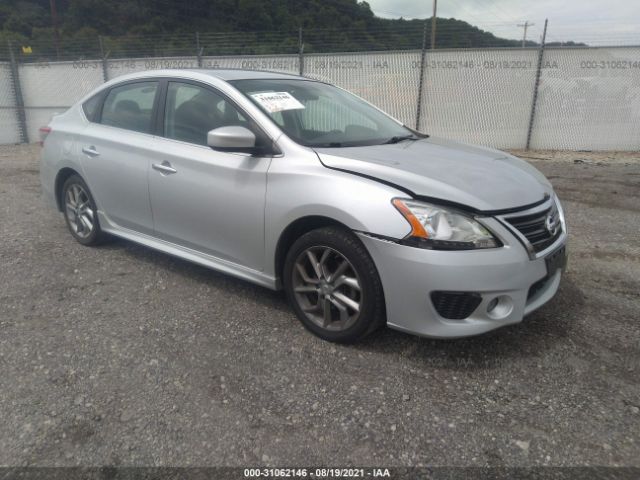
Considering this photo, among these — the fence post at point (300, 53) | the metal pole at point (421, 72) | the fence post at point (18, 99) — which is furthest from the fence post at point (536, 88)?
the fence post at point (18, 99)

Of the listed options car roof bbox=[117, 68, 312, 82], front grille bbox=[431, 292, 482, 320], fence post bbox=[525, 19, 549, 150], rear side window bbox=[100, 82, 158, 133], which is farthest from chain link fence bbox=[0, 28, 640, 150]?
front grille bbox=[431, 292, 482, 320]

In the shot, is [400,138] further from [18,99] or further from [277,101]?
[18,99]

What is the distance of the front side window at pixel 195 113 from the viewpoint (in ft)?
11.1

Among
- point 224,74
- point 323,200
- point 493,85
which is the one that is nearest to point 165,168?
point 224,74

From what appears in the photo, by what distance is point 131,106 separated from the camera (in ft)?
13.5

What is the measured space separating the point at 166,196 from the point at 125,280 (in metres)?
0.83

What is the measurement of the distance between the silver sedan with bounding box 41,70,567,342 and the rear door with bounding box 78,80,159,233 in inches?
0.6

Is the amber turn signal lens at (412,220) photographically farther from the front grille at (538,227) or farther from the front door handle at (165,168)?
the front door handle at (165,168)

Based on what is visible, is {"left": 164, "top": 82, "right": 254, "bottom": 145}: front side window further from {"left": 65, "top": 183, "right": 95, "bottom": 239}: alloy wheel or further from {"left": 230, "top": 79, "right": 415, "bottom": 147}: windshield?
{"left": 65, "top": 183, "right": 95, "bottom": 239}: alloy wheel

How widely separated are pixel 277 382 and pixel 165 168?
1.83 m

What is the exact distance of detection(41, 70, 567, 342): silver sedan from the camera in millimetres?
2578

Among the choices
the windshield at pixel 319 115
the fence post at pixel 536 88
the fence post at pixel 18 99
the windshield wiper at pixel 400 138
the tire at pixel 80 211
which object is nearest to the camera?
the windshield at pixel 319 115

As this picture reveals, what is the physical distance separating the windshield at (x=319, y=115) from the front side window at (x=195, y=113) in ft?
0.57

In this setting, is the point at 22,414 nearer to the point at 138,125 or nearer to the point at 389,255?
the point at 389,255
